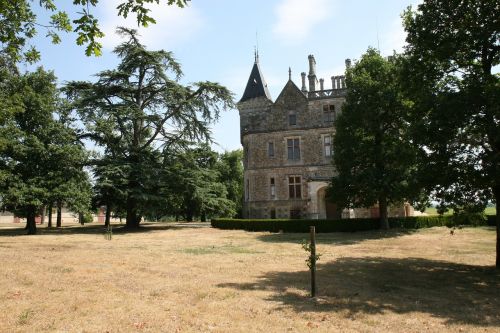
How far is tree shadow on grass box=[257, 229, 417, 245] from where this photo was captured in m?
20.8

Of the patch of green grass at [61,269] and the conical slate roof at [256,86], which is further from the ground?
the conical slate roof at [256,86]

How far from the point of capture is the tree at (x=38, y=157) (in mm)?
24172

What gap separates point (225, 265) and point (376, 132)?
1587cm

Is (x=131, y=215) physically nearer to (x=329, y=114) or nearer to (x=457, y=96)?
(x=329, y=114)

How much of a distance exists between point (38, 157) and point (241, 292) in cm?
2253

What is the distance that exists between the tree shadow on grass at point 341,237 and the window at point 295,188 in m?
8.72

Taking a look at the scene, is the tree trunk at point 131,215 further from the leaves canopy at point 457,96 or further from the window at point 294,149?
the leaves canopy at point 457,96

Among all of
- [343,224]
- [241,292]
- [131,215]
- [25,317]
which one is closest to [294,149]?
[343,224]

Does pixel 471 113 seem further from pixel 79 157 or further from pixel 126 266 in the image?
pixel 79 157

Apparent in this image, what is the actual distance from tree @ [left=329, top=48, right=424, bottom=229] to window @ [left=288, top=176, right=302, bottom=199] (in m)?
8.68

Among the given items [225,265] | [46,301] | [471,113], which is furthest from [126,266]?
[471,113]

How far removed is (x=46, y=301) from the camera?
782cm

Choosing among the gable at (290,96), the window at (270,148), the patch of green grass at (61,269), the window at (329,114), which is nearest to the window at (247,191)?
the window at (270,148)

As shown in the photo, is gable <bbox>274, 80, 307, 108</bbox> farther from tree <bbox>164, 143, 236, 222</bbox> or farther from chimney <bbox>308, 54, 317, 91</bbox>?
tree <bbox>164, 143, 236, 222</bbox>
